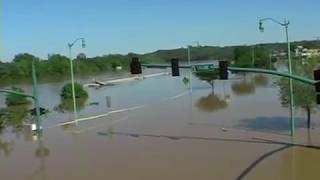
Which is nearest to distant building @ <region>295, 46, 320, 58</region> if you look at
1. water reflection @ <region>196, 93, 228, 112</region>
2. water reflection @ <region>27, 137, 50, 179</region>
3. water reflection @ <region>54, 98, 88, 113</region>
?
water reflection @ <region>196, 93, 228, 112</region>

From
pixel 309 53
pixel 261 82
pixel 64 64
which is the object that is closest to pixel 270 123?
pixel 309 53

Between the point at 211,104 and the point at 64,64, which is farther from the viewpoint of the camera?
the point at 64,64

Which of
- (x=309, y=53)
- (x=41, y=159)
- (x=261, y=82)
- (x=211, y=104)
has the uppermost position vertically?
(x=309, y=53)

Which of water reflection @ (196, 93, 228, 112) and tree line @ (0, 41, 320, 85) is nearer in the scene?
water reflection @ (196, 93, 228, 112)

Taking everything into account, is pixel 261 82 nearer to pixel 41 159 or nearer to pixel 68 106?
pixel 68 106

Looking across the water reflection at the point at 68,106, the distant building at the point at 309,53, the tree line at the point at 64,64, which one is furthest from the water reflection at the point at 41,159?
the tree line at the point at 64,64

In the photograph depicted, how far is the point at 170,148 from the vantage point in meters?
29.6

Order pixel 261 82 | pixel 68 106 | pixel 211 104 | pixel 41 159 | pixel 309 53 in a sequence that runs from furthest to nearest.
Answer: pixel 261 82 → pixel 309 53 → pixel 68 106 → pixel 211 104 → pixel 41 159

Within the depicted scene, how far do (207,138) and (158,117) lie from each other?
571 inches

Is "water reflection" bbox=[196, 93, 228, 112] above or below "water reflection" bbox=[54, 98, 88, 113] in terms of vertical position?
above

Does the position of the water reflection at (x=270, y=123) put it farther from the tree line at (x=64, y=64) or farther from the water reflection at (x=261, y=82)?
the tree line at (x=64, y=64)

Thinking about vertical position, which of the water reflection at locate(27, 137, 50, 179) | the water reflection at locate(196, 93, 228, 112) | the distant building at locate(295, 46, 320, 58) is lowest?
the water reflection at locate(27, 137, 50, 179)

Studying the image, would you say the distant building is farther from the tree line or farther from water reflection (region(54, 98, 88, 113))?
water reflection (region(54, 98, 88, 113))

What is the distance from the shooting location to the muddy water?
2369 centimetres
